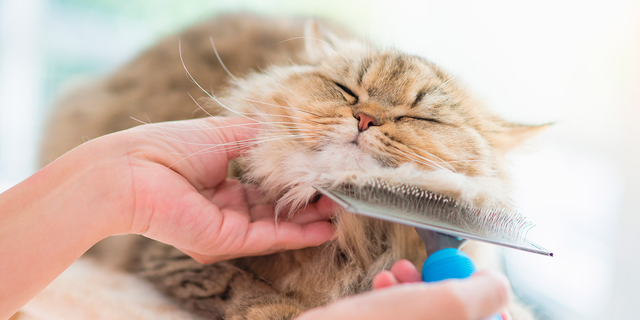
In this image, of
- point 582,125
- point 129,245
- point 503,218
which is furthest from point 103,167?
point 582,125

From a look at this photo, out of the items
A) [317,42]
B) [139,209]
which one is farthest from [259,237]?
[317,42]

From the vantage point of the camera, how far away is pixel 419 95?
1080 mm

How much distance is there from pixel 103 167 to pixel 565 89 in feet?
6.46

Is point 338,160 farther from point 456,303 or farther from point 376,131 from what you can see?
point 456,303

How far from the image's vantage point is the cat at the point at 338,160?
3.03ft

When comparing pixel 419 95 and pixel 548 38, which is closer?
pixel 419 95

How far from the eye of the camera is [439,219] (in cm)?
75

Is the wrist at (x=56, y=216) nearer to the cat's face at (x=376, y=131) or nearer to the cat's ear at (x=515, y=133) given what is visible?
the cat's face at (x=376, y=131)

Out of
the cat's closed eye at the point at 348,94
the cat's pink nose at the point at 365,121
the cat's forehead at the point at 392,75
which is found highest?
the cat's forehead at the point at 392,75

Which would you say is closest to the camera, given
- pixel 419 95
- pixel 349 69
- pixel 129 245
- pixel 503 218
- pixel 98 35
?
pixel 503 218

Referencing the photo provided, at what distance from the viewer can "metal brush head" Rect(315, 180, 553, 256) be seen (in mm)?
693

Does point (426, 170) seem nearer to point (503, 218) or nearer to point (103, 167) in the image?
point (503, 218)

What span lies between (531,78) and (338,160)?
1349 mm

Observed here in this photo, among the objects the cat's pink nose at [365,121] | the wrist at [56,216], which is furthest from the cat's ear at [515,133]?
the wrist at [56,216]
